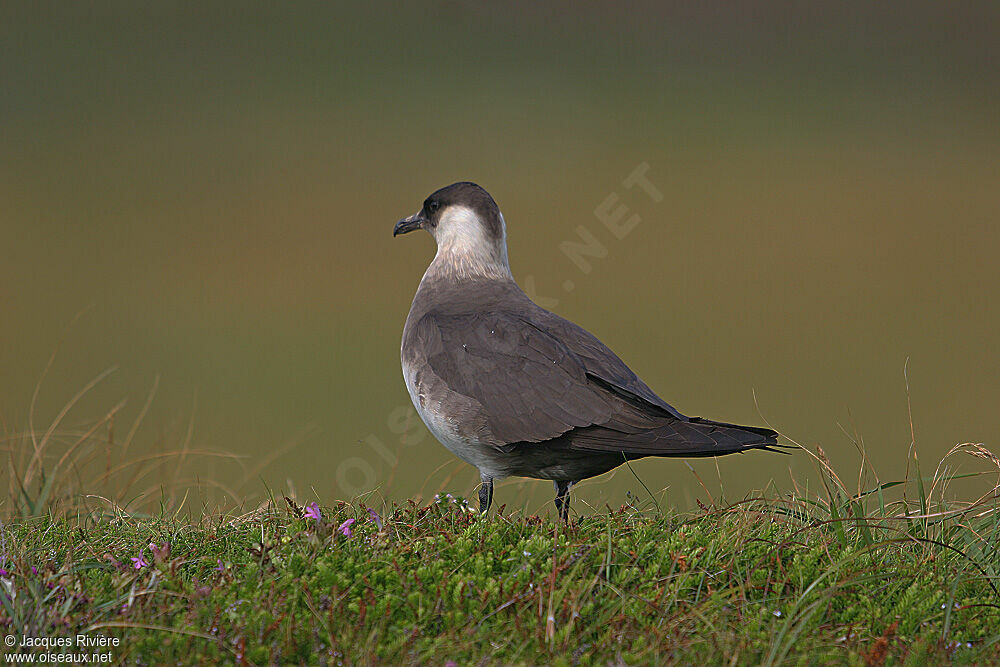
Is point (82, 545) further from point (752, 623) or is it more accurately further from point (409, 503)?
point (752, 623)

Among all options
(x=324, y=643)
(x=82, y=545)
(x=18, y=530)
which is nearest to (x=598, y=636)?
(x=324, y=643)

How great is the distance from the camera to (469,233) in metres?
6.02

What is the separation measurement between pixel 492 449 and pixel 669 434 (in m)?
0.92

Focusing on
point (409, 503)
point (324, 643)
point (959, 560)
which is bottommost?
point (959, 560)

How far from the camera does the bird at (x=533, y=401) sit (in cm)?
467

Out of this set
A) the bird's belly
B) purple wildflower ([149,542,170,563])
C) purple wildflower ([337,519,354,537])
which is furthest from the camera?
the bird's belly

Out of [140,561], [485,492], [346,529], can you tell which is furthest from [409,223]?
[140,561]

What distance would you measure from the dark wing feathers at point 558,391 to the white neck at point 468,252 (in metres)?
0.66

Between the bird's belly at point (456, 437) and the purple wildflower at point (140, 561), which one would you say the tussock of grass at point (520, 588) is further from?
the bird's belly at point (456, 437)

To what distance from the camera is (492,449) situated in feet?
16.2

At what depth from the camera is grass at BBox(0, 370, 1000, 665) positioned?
3119 millimetres

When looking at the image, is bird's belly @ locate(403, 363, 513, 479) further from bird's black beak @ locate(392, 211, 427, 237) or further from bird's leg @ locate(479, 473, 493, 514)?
bird's black beak @ locate(392, 211, 427, 237)

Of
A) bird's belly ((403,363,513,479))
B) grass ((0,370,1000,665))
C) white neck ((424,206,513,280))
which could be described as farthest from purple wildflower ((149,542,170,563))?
white neck ((424,206,513,280))

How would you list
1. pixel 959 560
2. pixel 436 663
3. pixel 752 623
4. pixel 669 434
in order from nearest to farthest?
pixel 436 663 → pixel 752 623 → pixel 959 560 → pixel 669 434
